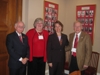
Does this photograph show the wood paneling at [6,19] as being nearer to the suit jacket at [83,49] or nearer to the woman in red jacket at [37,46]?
the woman in red jacket at [37,46]

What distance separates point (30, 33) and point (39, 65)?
2.16 ft

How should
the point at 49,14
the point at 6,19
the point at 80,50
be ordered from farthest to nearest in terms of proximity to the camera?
the point at 49,14
the point at 6,19
the point at 80,50

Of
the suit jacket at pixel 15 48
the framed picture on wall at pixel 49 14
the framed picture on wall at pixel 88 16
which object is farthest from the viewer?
the framed picture on wall at pixel 88 16

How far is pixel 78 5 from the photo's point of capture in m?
4.12

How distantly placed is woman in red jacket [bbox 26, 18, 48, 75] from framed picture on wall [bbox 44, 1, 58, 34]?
977mm

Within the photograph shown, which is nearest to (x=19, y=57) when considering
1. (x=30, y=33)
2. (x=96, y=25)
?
(x=30, y=33)

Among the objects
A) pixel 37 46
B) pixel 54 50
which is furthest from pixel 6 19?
pixel 54 50

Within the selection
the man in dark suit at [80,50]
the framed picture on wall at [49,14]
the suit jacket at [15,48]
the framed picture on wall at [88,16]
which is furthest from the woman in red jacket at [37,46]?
the framed picture on wall at [88,16]

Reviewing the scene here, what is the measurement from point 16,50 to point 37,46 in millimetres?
427

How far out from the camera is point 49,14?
373 cm

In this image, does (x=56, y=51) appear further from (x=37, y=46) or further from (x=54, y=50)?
(x=37, y=46)

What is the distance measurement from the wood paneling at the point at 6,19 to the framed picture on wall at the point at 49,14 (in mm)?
881

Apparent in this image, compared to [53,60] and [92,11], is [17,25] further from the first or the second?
[92,11]

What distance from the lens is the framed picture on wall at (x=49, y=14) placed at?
3598mm
